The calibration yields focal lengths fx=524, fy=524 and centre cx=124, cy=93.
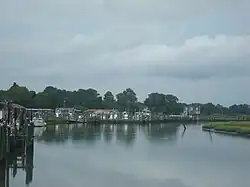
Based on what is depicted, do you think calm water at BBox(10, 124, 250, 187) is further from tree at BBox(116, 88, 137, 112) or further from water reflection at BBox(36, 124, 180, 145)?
tree at BBox(116, 88, 137, 112)

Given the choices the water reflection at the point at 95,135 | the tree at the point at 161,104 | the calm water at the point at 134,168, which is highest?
the tree at the point at 161,104

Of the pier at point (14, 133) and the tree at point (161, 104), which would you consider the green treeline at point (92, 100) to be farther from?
the pier at point (14, 133)

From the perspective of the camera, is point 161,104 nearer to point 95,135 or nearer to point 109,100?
point 109,100

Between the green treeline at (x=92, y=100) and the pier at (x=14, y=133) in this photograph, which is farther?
the green treeline at (x=92, y=100)

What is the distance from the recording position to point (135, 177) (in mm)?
32094

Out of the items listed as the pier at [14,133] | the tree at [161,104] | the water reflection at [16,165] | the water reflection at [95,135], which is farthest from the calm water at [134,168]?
the tree at [161,104]

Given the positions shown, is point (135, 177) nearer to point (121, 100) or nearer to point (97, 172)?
point (97, 172)

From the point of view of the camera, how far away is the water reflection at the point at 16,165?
29.4 m

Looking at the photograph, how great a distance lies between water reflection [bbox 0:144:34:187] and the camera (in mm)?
29422

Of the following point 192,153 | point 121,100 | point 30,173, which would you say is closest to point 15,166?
point 30,173

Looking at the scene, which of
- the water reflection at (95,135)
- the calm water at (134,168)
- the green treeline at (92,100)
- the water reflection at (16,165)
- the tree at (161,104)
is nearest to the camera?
the water reflection at (16,165)

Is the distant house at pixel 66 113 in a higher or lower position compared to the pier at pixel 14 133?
higher

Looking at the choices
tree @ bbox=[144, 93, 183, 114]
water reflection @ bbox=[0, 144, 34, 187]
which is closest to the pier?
water reflection @ bbox=[0, 144, 34, 187]

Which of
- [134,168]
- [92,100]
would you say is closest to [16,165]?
[134,168]
